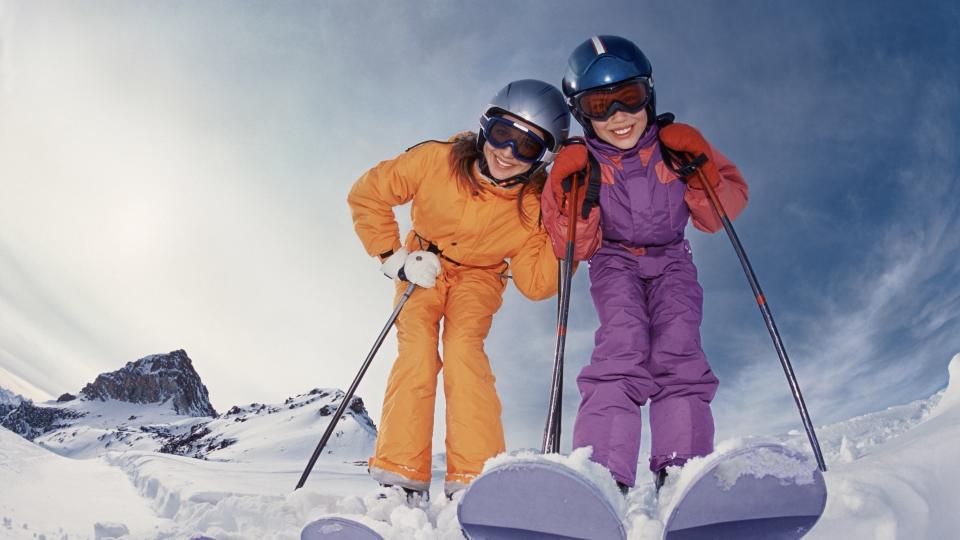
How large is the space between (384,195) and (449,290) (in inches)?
36.1

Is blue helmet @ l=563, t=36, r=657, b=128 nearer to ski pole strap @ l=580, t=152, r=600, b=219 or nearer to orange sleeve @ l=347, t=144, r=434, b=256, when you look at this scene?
ski pole strap @ l=580, t=152, r=600, b=219

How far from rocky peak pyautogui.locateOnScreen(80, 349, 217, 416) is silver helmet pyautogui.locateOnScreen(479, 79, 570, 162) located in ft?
629

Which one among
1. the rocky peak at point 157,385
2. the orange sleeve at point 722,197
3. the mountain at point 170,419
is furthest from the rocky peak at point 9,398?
the orange sleeve at point 722,197

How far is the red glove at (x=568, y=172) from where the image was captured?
347 centimetres

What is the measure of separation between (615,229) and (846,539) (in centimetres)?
212

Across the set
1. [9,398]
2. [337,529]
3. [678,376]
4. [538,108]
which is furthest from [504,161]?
[9,398]

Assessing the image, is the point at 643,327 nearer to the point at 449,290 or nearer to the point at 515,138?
the point at 449,290

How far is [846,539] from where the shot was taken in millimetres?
1770

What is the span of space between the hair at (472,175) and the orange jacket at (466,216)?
27 millimetres

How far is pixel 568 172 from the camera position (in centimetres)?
348

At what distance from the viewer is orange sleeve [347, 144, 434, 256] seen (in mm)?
4336

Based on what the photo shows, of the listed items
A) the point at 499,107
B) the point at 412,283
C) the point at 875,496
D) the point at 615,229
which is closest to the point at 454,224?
the point at 412,283

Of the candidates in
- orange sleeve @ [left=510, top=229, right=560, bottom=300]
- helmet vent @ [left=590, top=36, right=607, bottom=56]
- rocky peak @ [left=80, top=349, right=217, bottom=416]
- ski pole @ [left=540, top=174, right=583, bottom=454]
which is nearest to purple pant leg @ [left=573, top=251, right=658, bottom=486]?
ski pole @ [left=540, top=174, right=583, bottom=454]

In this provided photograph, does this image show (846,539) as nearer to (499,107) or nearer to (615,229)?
(615,229)
